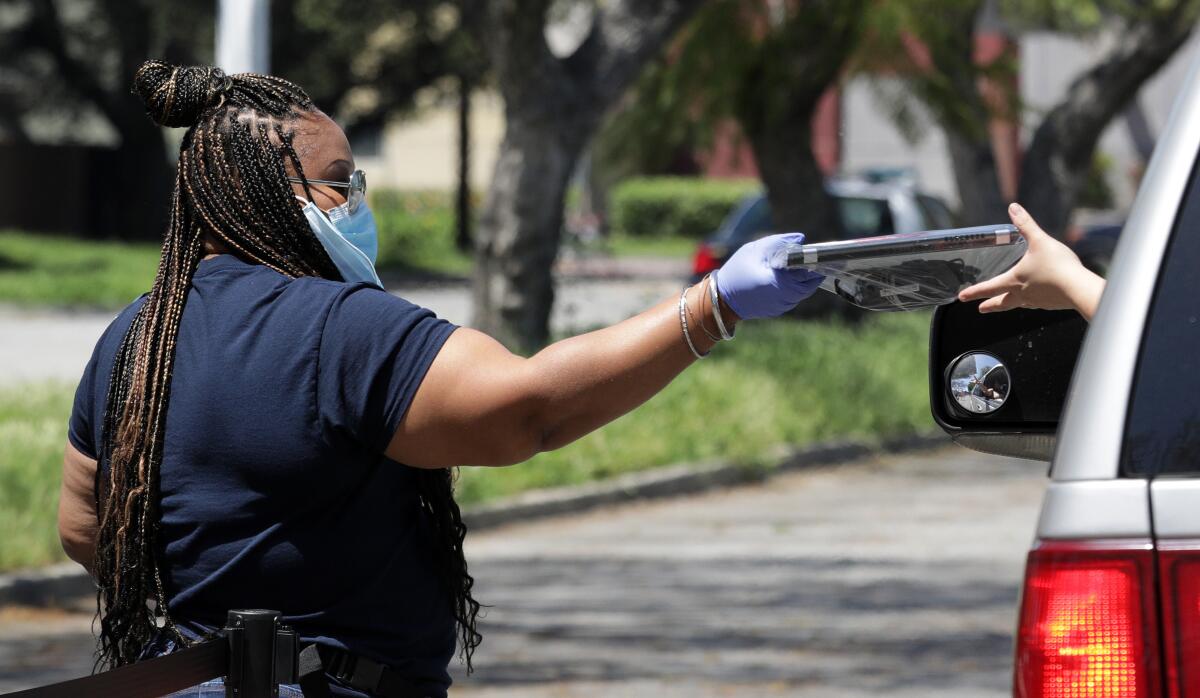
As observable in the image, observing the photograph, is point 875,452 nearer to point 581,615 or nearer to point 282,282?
point 581,615

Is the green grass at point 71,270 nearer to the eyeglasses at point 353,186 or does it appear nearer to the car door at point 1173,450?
the eyeglasses at point 353,186

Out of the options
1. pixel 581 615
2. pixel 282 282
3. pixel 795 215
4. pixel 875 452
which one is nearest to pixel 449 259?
pixel 795 215

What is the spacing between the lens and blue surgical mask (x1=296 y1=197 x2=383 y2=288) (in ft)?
8.73

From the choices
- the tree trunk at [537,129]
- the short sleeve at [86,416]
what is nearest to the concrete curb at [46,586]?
the short sleeve at [86,416]

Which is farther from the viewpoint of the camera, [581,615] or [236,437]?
[581,615]

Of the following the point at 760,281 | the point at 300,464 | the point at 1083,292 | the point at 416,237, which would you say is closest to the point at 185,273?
the point at 300,464

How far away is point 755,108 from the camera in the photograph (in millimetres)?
15891

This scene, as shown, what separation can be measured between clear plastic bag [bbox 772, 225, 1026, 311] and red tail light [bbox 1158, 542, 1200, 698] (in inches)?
19.7

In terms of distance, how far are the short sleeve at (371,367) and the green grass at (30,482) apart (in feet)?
17.4

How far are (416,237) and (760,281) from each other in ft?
95.6

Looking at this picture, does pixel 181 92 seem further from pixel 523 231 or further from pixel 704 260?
pixel 704 260

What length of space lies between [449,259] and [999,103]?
1585 centimetres

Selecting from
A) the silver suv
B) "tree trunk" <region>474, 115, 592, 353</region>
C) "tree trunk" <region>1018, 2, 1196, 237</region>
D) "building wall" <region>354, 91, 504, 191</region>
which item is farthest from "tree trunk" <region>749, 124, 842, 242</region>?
"building wall" <region>354, 91, 504, 191</region>

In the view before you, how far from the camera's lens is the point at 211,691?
8.23 ft
